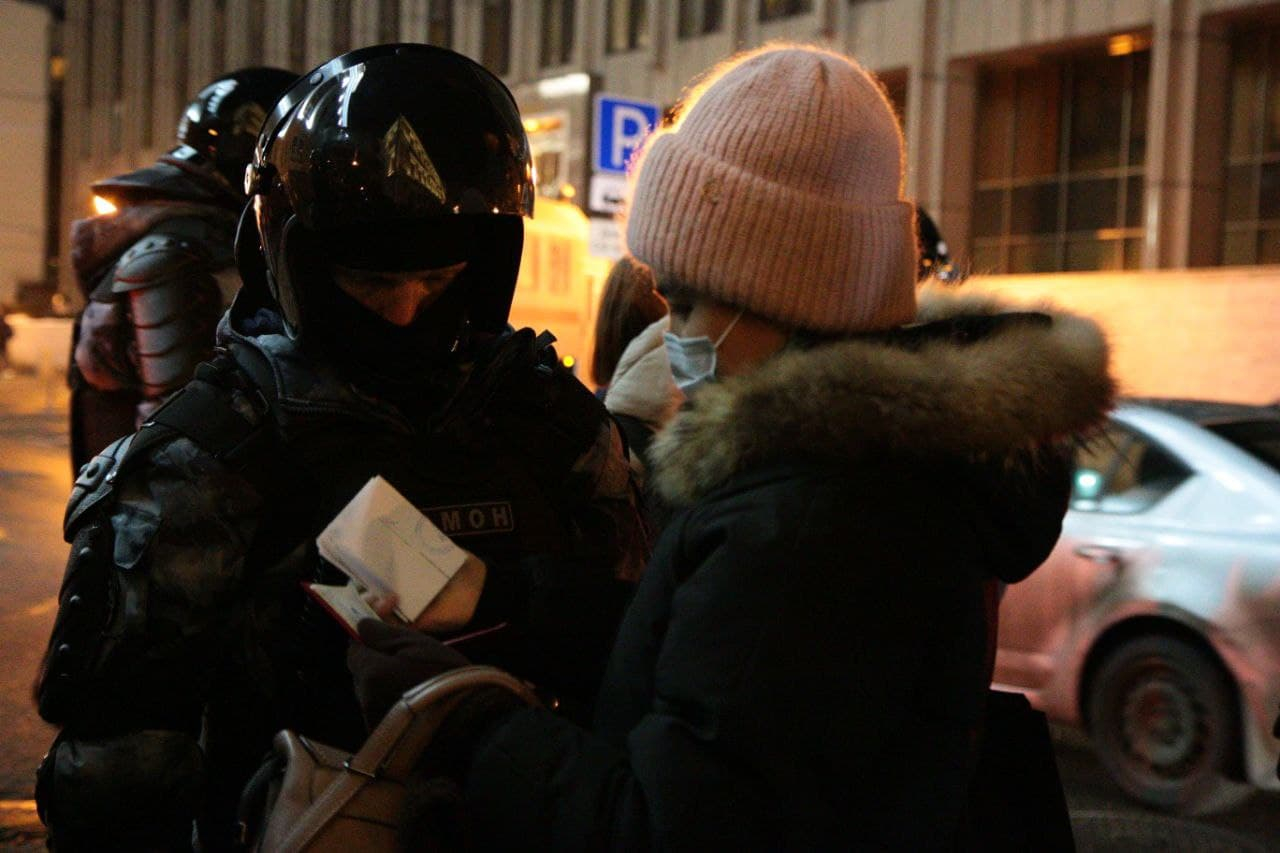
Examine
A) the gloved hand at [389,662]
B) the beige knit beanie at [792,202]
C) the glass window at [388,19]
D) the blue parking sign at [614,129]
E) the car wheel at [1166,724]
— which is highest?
the glass window at [388,19]

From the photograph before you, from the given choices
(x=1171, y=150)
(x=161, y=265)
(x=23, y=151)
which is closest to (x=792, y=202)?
(x=161, y=265)

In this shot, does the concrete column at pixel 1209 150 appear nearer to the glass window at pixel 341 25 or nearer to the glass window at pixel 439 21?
A: the glass window at pixel 439 21

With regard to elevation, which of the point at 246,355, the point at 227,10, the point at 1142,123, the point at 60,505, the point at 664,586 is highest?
the point at 227,10

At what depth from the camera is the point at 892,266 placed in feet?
5.49

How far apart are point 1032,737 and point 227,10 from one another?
4289 centimetres

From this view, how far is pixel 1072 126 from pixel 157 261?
62.9 feet

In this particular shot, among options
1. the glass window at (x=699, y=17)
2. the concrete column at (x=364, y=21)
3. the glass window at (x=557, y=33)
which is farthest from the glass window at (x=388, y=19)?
the glass window at (x=699, y=17)

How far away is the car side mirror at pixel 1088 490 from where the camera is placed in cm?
602

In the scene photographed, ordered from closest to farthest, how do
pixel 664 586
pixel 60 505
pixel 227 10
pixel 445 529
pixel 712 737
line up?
pixel 712 737
pixel 664 586
pixel 445 529
pixel 60 505
pixel 227 10

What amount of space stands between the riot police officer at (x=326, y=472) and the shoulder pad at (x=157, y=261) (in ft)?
4.11

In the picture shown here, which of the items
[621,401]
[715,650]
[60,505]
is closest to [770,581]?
[715,650]

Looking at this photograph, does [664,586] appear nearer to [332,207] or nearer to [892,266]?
[892,266]

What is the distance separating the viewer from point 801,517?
1439mm

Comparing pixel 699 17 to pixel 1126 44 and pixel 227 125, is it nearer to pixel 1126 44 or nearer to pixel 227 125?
pixel 1126 44
